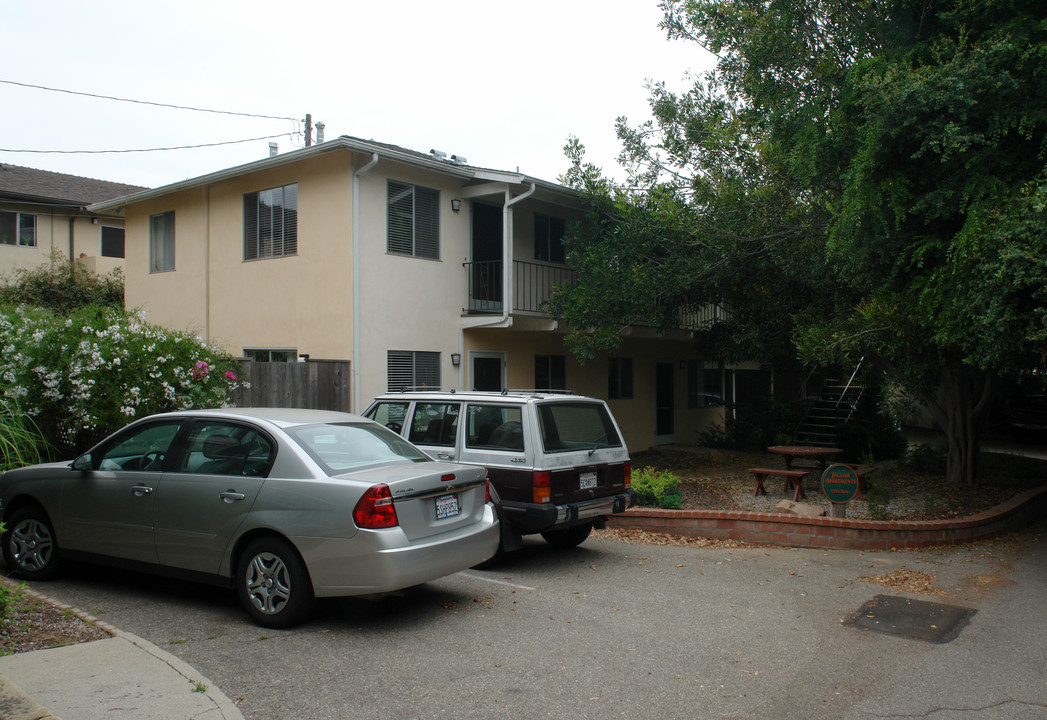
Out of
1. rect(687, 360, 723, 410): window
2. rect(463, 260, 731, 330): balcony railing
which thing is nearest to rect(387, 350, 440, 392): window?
rect(463, 260, 731, 330): balcony railing

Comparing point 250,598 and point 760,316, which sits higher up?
point 760,316

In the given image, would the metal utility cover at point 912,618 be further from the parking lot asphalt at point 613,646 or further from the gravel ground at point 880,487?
the gravel ground at point 880,487

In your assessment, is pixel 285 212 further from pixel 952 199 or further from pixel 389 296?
pixel 952 199

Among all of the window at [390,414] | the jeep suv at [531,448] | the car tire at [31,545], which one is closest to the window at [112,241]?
the window at [390,414]

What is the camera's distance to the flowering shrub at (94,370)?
31.0ft

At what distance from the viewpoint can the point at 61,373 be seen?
9531 mm

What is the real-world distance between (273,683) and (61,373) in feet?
21.9

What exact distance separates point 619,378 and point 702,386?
439cm

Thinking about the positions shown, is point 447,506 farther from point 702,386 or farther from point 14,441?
point 702,386

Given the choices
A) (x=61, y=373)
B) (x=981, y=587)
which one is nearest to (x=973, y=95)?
(x=981, y=587)

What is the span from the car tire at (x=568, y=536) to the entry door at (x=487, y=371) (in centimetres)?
624

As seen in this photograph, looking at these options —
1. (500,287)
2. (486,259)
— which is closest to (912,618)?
(500,287)

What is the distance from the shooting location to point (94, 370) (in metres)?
9.39

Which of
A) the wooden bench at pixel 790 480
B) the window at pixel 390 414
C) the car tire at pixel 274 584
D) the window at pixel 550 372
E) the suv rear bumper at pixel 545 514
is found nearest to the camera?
the car tire at pixel 274 584
